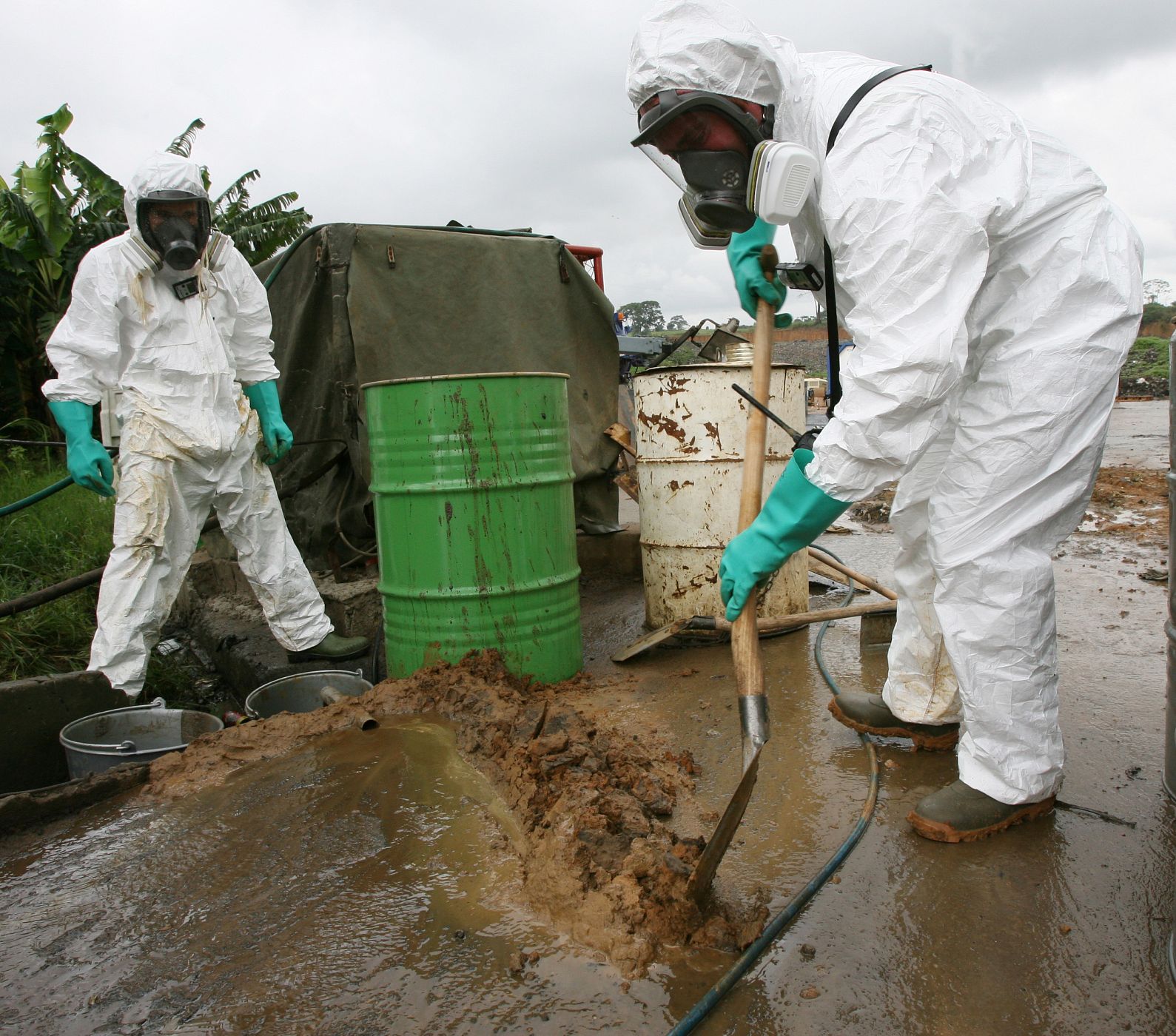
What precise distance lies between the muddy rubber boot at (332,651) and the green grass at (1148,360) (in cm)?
2935

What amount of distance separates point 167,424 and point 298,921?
8.00 feet

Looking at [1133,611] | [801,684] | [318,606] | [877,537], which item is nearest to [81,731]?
[318,606]

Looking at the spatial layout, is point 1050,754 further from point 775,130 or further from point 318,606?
point 318,606

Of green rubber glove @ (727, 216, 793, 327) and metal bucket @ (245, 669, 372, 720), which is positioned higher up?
green rubber glove @ (727, 216, 793, 327)

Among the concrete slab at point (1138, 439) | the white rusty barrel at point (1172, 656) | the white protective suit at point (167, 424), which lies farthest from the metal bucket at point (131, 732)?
the concrete slab at point (1138, 439)

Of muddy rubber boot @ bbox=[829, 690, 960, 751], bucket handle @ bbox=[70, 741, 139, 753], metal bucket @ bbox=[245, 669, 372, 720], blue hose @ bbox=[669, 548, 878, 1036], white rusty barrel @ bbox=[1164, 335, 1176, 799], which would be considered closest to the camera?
blue hose @ bbox=[669, 548, 878, 1036]

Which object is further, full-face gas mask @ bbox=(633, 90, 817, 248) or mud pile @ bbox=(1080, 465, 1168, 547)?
mud pile @ bbox=(1080, 465, 1168, 547)

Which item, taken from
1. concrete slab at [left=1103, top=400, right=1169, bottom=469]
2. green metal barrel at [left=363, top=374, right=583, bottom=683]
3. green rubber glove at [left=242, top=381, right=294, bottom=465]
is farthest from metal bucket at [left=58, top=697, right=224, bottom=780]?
concrete slab at [left=1103, top=400, right=1169, bottom=469]

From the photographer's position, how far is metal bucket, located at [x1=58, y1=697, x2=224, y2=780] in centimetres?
308

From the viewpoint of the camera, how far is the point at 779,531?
6.68 feet

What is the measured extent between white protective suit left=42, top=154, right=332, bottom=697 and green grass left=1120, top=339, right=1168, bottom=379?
2967 cm

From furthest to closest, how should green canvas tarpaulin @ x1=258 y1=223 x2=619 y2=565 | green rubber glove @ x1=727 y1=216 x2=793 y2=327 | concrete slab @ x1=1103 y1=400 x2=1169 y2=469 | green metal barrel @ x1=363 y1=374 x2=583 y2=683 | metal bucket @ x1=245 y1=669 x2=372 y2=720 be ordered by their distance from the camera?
concrete slab @ x1=1103 y1=400 x2=1169 y2=469
green canvas tarpaulin @ x1=258 y1=223 x2=619 y2=565
metal bucket @ x1=245 y1=669 x2=372 y2=720
green metal barrel @ x1=363 y1=374 x2=583 y2=683
green rubber glove @ x1=727 y1=216 x2=793 y2=327

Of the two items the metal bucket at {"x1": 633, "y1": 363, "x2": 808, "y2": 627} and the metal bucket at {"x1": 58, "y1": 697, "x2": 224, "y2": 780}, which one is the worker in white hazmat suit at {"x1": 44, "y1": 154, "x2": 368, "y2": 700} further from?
the metal bucket at {"x1": 633, "y1": 363, "x2": 808, "y2": 627}

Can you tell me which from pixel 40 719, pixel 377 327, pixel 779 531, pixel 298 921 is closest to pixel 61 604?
pixel 40 719
